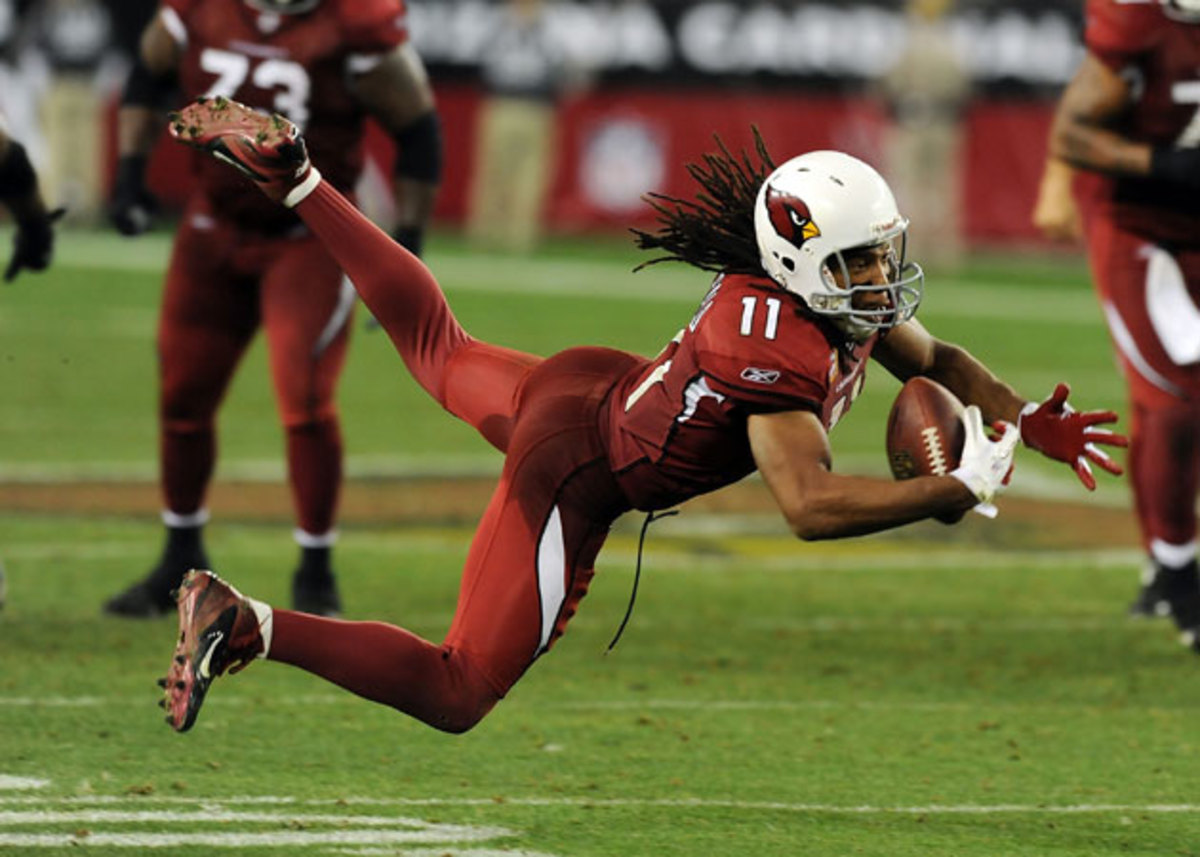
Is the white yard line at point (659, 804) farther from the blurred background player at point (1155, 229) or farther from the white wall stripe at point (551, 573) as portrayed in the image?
the blurred background player at point (1155, 229)

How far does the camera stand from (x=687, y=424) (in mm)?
5023

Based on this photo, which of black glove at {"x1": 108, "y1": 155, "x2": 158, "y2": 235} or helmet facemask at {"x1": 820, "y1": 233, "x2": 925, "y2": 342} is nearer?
helmet facemask at {"x1": 820, "y1": 233, "x2": 925, "y2": 342}

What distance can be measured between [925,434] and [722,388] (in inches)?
16.2

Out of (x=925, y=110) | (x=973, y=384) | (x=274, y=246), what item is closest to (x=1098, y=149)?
(x=973, y=384)

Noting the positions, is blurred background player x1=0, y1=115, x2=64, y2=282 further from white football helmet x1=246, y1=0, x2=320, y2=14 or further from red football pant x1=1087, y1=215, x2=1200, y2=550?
red football pant x1=1087, y1=215, x2=1200, y2=550

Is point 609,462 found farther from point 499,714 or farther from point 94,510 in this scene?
point 94,510

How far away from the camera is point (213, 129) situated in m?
5.56

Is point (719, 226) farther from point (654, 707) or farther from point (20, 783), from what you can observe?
point (20, 783)

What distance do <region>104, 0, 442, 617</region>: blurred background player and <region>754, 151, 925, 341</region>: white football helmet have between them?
249 centimetres

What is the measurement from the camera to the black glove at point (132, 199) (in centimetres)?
770

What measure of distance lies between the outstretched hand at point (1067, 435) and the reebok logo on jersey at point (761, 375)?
1.79 ft

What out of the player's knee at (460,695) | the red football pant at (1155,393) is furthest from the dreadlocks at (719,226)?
the red football pant at (1155,393)

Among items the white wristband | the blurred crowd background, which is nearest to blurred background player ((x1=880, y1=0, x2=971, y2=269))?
the blurred crowd background

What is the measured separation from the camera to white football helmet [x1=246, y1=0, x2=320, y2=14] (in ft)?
23.9
